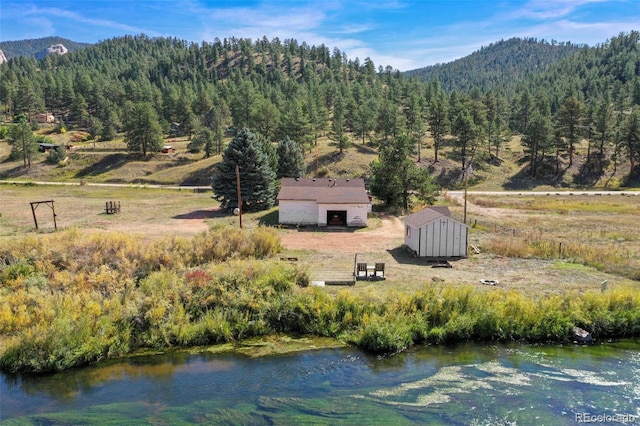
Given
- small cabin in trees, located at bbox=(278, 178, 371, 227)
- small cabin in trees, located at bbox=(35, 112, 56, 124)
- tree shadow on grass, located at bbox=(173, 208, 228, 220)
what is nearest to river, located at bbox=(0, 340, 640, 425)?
small cabin in trees, located at bbox=(278, 178, 371, 227)

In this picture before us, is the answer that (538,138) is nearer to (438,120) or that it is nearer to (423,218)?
(438,120)

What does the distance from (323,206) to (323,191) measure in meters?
2.34

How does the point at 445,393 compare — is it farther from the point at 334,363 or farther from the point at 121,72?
the point at 121,72

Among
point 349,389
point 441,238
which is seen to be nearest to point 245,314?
point 349,389

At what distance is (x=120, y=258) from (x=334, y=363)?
1336 centimetres

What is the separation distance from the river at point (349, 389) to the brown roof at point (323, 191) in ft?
75.4

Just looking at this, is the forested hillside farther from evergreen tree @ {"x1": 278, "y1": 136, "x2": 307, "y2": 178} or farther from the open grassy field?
the open grassy field

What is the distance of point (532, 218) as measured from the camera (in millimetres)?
43281

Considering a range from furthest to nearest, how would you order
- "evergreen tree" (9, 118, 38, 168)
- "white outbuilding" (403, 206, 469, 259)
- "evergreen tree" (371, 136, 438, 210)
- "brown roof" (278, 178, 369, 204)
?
"evergreen tree" (9, 118, 38, 168) < "evergreen tree" (371, 136, 438, 210) < "brown roof" (278, 178, 369, 204) < "white outbuilding" (403, 206, 469, 259)

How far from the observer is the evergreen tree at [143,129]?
77875mm

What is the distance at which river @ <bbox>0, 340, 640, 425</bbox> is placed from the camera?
13.1 m

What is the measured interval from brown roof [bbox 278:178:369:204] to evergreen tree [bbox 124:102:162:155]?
42469 millimetres

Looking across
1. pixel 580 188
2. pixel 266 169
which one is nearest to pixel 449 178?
pixel 580 188

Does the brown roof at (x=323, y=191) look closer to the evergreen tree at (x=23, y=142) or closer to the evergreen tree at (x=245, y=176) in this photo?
the evergreen tree at (x=245, y=176)
